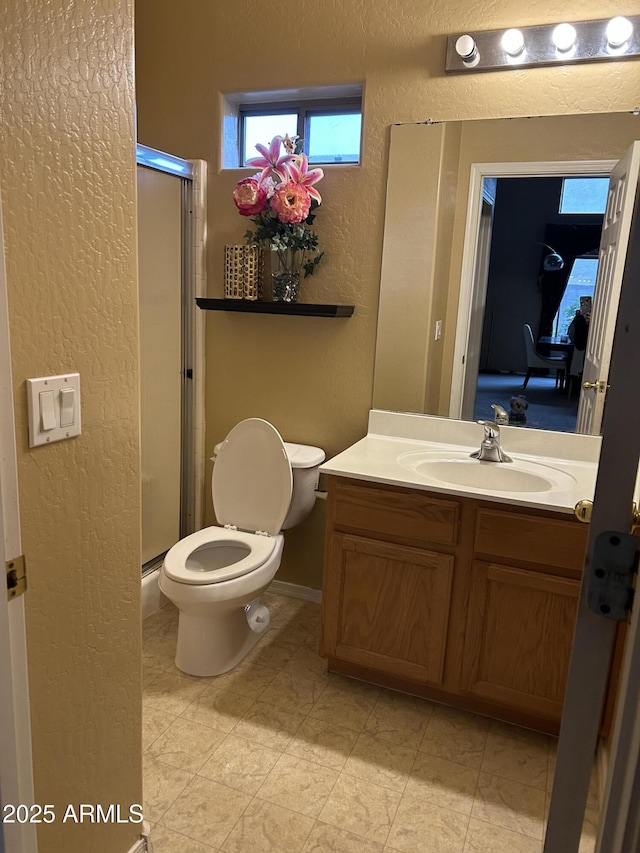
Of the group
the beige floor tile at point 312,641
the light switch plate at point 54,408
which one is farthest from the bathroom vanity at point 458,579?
the light switch plate at point 54,408

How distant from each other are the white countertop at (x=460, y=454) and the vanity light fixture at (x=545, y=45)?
4.24 feet

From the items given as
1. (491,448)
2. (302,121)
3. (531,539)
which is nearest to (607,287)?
(491,448)

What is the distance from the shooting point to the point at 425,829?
1.73m

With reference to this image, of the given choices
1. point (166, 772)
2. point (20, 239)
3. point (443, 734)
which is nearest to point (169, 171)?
point (20, 239)

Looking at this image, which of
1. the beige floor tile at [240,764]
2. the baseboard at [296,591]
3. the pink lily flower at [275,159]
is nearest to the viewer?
the beige floor tile at [240,764]

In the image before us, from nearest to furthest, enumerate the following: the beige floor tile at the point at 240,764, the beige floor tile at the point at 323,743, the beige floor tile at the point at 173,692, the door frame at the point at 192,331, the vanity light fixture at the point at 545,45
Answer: the beige floor tile at the point at 240,764
the beige floor tile at the point at 323,743
the vanity light fixture at the point at 545,45
the beige floor tile at the point at 173,692
the door frame at the point at 192,331

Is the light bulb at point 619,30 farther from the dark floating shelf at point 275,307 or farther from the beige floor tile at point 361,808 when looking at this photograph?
the beige floor tile at point 361,808

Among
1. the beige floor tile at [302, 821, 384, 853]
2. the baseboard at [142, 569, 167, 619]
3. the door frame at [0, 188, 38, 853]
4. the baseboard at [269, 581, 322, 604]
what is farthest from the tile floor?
the door frame at [0, 188, 38, 853]

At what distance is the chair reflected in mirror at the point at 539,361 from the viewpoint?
2.33 meters

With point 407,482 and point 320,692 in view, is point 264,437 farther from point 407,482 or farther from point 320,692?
point 320,692

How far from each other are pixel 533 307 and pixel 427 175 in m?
0.65

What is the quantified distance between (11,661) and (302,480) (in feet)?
5.36

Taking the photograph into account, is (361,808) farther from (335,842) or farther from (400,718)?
(400,718)

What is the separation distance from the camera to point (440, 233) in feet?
8.04
